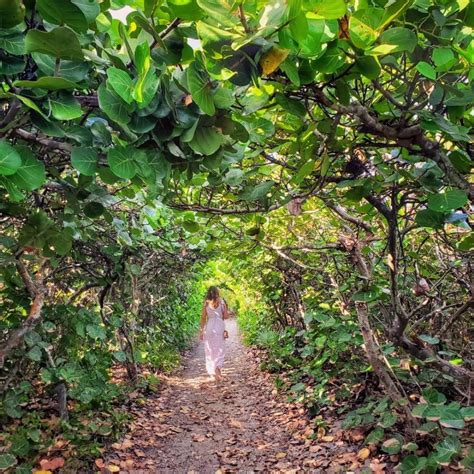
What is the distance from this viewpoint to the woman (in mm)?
7395

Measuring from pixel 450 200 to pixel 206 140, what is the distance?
908 millimetres

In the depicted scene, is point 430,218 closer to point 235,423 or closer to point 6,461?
point 6,461

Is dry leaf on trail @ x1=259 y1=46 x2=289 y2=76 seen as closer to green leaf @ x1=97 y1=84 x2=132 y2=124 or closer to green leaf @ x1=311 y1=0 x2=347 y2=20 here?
green leaf @ x1=311 y1=0 x2=347 y2=20

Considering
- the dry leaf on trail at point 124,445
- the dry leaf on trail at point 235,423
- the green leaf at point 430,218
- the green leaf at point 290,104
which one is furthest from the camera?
the dry leaf on trail at point 235,423

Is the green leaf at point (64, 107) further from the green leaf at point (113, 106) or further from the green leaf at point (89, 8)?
the green leaf at point (89, 8)

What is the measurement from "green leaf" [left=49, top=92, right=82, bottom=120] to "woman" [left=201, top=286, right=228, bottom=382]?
6.72 meters

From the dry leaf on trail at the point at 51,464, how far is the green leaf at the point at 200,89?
3177 mm

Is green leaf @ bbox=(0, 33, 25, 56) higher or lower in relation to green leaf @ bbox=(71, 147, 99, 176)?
higher

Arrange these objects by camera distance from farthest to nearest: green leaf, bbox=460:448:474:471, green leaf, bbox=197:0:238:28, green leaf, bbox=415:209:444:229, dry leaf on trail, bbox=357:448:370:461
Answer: dry leaf on trail, bbox=357:448:370:461, green leaf, bbox=460:448:474:471, green leaf, bbox=415:209:444:229, green leaf, bbox=197:0:238:28

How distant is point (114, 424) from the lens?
4.16 meters

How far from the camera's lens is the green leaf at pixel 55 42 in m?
0.83

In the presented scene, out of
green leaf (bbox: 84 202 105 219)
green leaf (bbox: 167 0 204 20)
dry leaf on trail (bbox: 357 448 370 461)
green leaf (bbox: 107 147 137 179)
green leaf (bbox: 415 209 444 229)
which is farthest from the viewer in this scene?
dry leaf on trail (bbox: 357 448 370 461)

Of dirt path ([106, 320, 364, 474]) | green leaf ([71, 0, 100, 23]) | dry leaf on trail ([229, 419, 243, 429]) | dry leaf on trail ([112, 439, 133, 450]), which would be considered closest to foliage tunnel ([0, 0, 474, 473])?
green leaf ([71, 0, 100, 23])

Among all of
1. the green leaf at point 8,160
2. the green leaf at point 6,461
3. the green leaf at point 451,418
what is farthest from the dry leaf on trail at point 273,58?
the green leaf at point 6,461
